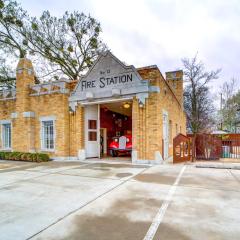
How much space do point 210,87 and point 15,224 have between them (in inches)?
1225

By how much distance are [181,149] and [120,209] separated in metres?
7.17

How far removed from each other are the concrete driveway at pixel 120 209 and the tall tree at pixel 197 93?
24.2 m

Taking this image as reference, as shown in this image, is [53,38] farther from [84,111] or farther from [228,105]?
[228,105]

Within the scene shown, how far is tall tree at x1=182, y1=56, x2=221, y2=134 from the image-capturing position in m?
28.3

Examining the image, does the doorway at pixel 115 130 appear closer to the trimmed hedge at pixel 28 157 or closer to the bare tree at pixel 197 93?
the trimmed hedge at pixel 28 157

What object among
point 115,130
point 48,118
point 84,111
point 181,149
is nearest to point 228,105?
point 115,130

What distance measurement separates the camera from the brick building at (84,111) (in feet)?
30.4

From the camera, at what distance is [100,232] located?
282 cm

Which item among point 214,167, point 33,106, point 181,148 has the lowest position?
point 214,167

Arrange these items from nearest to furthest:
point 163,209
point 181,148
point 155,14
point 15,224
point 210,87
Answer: point 15,224, point 163,209, point 181,148, point 155,14, point 210,87

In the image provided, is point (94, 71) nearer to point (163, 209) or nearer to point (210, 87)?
point (163, 209)

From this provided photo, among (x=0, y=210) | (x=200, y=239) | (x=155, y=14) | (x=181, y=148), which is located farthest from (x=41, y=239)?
(x=155, y=14)

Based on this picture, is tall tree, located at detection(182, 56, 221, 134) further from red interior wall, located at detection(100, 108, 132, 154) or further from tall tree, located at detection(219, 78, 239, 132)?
red interior wall, located at detection(100, 108, 132, 154)

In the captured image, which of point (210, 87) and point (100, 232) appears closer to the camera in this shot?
point (100, 232)
